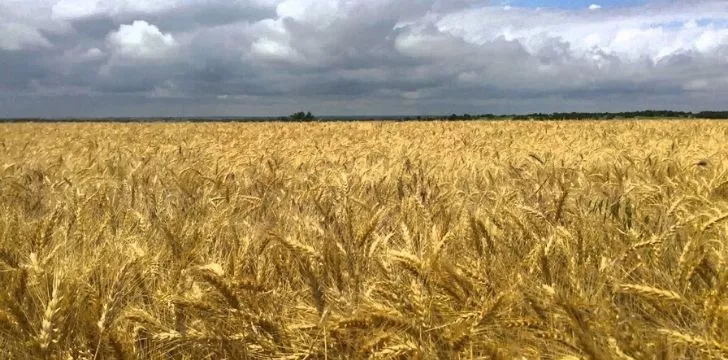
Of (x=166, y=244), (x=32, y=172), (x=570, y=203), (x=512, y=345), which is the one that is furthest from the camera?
(x=32, y=172)

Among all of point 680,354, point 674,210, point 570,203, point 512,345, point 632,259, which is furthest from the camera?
point 570,203

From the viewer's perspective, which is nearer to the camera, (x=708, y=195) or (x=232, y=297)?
(x=232, y=297)

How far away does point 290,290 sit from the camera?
7.75ft

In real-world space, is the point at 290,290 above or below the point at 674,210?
below

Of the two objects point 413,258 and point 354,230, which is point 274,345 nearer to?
point 413,258

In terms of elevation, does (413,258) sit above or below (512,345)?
above

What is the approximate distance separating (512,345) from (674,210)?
5.35 ft

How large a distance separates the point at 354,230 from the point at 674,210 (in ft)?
4.92

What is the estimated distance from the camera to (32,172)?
5.85 m

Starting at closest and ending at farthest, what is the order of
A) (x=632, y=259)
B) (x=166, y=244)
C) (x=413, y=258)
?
(x=413, y=258), (x=632, y=259), (x=166, y=244)

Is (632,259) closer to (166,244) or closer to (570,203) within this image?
(570,203)

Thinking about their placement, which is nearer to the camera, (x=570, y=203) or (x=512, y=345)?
(x=512, y=345)

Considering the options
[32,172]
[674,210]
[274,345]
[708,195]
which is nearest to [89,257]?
[274,345]

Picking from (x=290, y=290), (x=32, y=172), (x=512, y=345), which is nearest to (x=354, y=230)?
(x=290, y=290)
